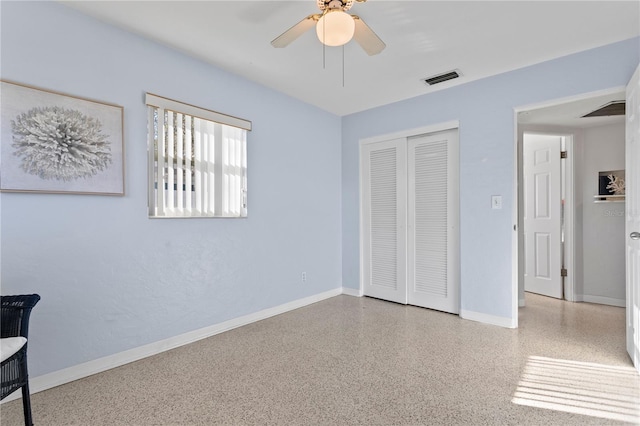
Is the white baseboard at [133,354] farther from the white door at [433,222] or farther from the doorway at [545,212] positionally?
the doorway at [545,212]

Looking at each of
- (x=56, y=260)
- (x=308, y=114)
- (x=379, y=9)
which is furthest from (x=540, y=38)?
(x=56, y=260)

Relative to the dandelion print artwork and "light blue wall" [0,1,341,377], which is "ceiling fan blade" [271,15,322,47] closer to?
"light blue wall" [0,1,341,377]

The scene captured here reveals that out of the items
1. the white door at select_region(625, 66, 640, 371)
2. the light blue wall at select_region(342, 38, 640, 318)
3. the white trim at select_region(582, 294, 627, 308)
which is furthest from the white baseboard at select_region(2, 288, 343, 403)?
the white trim at select_region(582, 294, 627, 308)

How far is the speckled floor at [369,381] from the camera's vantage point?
1771 mm

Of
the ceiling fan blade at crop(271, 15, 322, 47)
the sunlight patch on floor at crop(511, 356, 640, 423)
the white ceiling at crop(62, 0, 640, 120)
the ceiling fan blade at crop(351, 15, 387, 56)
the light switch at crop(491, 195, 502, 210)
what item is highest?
the white ceiling at crop(62, 0, 640, 120)

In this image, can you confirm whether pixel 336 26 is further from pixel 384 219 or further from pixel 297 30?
pixel 384 219

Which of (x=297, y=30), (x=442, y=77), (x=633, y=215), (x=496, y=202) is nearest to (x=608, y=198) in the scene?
(x=496, y=202)

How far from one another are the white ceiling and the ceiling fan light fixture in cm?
38

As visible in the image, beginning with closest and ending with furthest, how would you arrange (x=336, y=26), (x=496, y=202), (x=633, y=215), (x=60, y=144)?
(x=336, y=26), (x=60, y=144), (x=633, y=215), (x=496, y=202)

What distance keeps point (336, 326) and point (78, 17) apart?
320 centimetres

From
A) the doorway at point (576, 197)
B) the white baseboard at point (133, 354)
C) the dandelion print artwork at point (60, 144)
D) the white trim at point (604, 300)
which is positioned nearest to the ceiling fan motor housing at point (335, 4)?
the dandelion print artwork at point (60, 144)

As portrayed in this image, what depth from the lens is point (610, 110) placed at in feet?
11.1

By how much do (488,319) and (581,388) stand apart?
1.19 meters

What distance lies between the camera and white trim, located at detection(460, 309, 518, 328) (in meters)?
3.10
